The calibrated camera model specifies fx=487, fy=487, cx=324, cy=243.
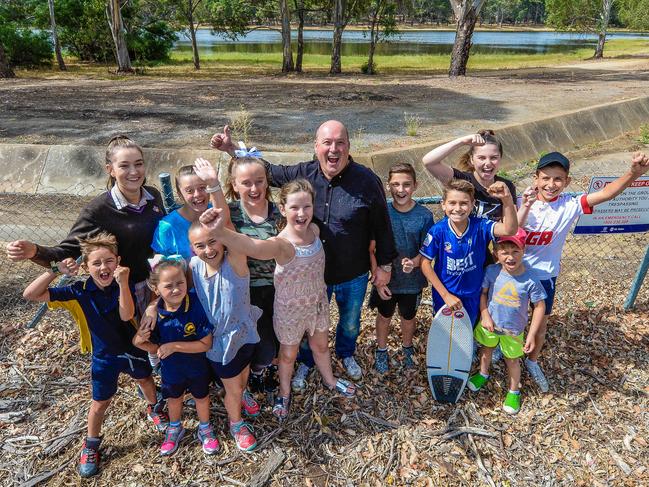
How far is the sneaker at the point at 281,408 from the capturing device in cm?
348

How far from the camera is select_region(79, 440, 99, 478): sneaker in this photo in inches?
120

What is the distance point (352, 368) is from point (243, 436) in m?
1.04

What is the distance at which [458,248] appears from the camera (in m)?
3.41

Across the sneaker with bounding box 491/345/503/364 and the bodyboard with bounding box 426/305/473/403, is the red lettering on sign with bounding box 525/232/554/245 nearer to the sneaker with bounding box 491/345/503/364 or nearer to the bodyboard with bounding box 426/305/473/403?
the bodyboard with bounding box 426/305/473/403

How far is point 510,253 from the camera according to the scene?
3.35 meters

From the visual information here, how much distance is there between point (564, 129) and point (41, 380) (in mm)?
11907

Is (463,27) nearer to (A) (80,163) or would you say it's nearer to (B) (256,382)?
(A) (80,163)

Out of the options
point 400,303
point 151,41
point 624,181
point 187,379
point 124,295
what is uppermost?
point 624,181

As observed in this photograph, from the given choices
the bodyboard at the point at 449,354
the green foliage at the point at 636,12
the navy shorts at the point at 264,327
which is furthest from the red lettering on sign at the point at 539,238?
the green foliage at the point at 636,12

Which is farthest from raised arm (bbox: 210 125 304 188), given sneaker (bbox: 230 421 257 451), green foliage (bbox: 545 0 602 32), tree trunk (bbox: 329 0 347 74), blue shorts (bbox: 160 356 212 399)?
green foliage (bbox: 545 0 602 32)

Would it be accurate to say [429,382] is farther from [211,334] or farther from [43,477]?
[43,477]

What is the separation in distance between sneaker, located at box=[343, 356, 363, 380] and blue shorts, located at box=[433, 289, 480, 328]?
0.78 meters

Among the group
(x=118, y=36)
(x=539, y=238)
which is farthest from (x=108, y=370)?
(x=118, y=36)

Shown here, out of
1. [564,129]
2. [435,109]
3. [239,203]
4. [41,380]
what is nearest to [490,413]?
[239,203]
